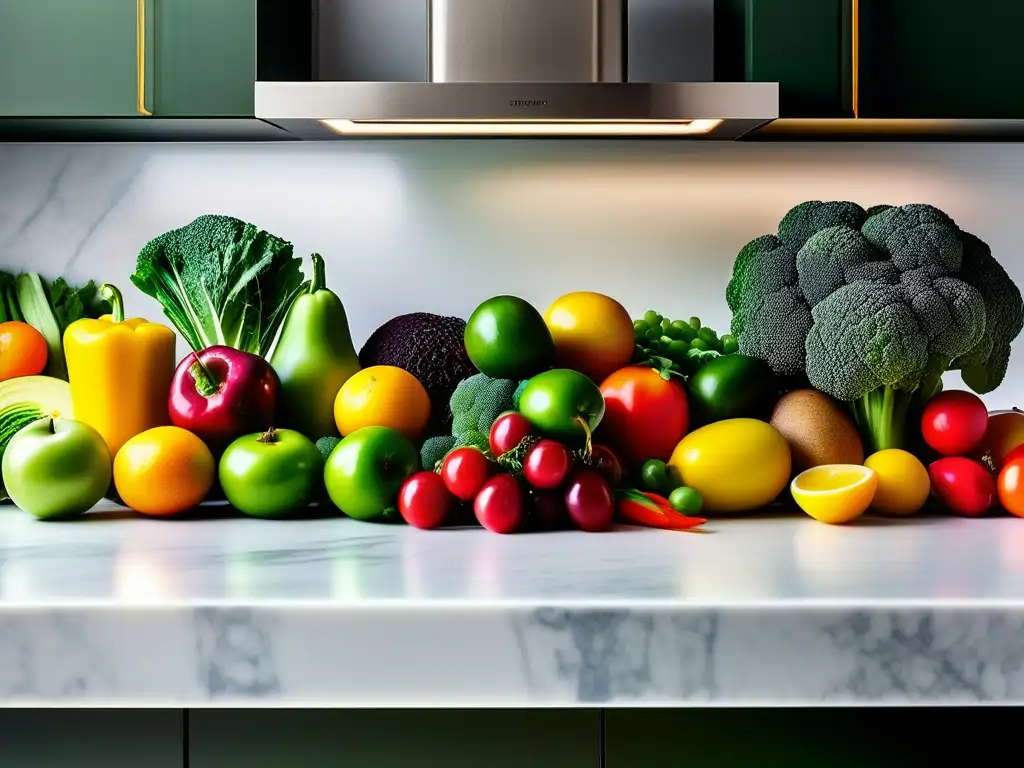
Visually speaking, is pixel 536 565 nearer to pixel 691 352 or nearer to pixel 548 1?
pixel 691 352

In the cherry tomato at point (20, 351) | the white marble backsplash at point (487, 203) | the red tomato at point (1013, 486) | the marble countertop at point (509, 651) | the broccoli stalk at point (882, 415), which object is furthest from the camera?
the white marble backsplash at point (487, 203)

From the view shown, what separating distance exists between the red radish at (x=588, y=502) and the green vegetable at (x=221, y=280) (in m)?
0.60

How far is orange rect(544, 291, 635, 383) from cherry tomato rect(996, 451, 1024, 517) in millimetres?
507

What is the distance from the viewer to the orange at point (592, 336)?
140 centimetres

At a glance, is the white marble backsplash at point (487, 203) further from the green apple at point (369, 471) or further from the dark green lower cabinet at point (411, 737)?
the dark green lower cabinet at point (411, 737)

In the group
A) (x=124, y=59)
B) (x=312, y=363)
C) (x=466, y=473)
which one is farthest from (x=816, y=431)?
(x=124, y=59)

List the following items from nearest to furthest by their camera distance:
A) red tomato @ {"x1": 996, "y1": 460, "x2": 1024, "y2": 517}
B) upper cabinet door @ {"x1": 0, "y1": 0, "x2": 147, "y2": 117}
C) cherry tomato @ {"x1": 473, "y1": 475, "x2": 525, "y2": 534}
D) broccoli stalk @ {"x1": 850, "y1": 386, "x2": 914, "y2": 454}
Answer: cherry tomato @ {"x1": 473, "y1": 475, "x2": 525, "y2": 534} < red tomato @ {"x1": 996, "y1": 460, "x2": 1024, "y2": 517} < broccoli stalk @ {"x1": 850, "y1": 386, "x2": 914, "y2": 454} < upper cabinet door @ {"x1": 0, "y1": 0, "x2": 147, "y2": 117}

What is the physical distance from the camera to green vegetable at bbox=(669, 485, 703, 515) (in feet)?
4.03

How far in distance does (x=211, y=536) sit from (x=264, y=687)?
354mm

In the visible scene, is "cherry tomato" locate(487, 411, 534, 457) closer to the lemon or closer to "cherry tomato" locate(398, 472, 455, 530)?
"cherry tomato" locate(398, 472, 455, 530)

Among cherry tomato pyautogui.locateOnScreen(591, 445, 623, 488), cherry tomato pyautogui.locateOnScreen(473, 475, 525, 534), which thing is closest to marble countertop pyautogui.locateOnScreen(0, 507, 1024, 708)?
cherry tomato pyautogui.locateOnScreen(473, 475, 525, 534)

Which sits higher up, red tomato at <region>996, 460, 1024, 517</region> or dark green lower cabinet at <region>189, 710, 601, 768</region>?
red tomato at <region>996, 460, 1024, 517</region>

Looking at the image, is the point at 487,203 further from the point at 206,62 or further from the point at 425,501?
the point at 425,501

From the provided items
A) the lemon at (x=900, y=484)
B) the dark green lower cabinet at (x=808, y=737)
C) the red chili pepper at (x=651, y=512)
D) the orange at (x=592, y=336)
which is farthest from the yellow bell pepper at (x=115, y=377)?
the lemon at (x=900, y=484)
